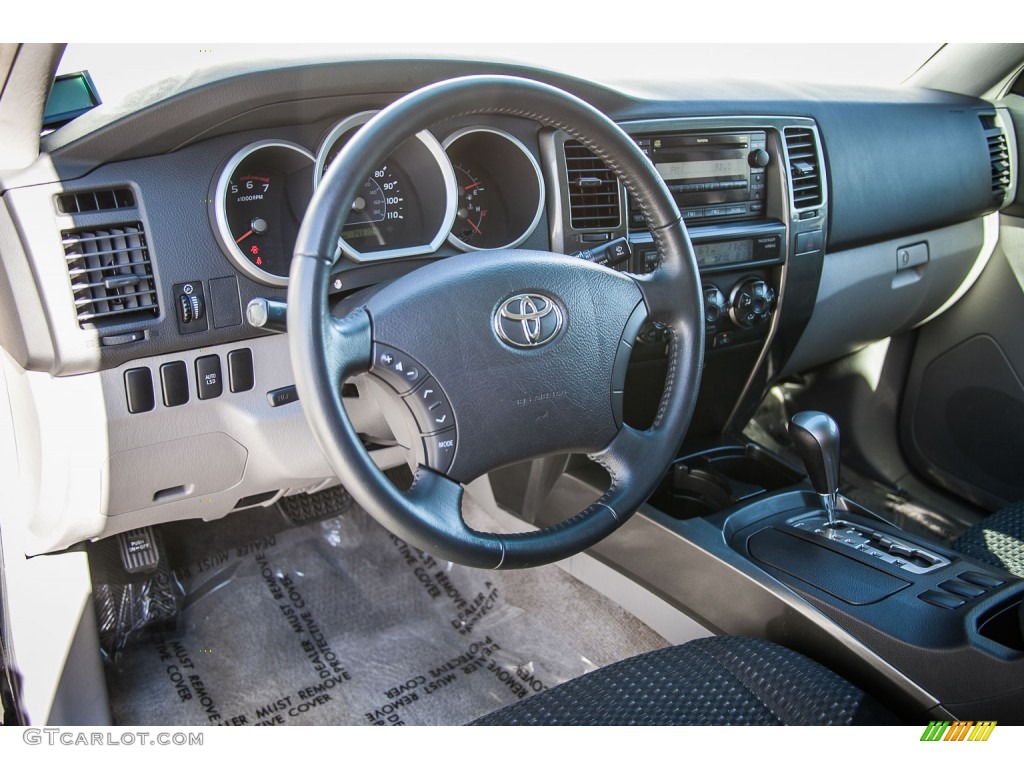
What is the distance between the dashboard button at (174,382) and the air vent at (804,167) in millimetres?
1317

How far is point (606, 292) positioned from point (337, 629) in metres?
1.16

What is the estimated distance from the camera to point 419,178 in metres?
1.54

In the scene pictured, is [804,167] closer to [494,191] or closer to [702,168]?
[702,168]

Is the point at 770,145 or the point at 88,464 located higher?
the point at 770,145

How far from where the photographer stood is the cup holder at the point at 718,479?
6.19ft

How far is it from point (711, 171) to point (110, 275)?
3.86 ft

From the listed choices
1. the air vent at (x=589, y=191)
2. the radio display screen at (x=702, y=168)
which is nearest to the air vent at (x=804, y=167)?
the radio display screen at (x=702, y=168)

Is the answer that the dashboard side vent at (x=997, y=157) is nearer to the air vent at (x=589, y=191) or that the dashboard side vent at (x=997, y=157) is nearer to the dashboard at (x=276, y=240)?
the dashboard at (x=276, y=240)

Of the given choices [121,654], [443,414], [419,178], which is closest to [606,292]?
[443,414]

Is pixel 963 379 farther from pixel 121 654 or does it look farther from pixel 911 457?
pixel 121 654

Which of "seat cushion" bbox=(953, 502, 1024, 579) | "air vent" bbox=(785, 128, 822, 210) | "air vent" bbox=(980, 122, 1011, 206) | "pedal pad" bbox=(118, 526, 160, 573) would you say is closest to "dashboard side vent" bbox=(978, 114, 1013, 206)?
"air vent" bbox=(980, 122, 1011, 206)

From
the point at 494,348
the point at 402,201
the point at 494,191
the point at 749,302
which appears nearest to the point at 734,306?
the point at 749,302

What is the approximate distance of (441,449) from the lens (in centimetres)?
118

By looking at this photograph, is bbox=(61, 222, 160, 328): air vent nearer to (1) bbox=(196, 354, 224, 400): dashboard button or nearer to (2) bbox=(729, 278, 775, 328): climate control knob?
(1) bbox=(196, 354, 224, 400): dashboard button
